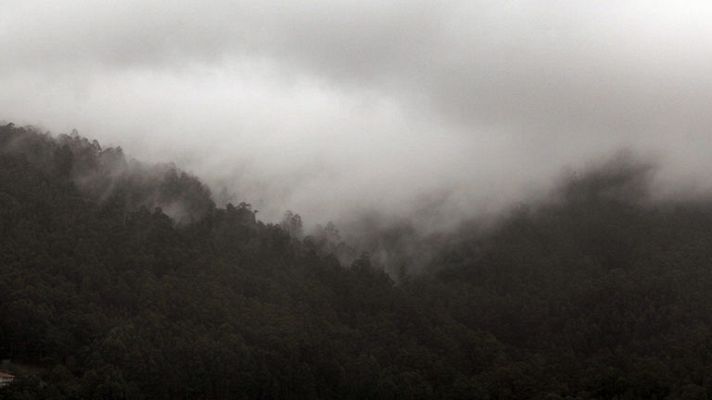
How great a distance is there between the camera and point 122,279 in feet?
295

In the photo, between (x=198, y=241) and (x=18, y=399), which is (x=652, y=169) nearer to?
(x=198, y=241)

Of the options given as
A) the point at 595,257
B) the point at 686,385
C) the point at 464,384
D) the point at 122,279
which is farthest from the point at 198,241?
the point at 686,385

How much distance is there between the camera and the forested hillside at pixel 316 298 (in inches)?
3214

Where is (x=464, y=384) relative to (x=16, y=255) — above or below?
below

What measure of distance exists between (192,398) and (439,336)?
2367cm

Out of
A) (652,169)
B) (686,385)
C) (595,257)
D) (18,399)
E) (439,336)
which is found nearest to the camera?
(18,399)

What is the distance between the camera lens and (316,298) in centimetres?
9706

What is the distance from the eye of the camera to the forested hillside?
268ft

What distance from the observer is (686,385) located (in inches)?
3179

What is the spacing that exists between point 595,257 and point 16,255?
162 ft

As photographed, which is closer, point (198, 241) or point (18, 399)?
point (18, 399)

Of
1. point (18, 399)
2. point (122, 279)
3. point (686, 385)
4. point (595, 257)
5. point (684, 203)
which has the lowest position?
A: point (18, 399)

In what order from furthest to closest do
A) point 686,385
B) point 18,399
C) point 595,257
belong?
point 595,257 → point 686,385 → point 18,399

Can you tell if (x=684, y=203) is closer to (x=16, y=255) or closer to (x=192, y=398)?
(x=192, y=398)
